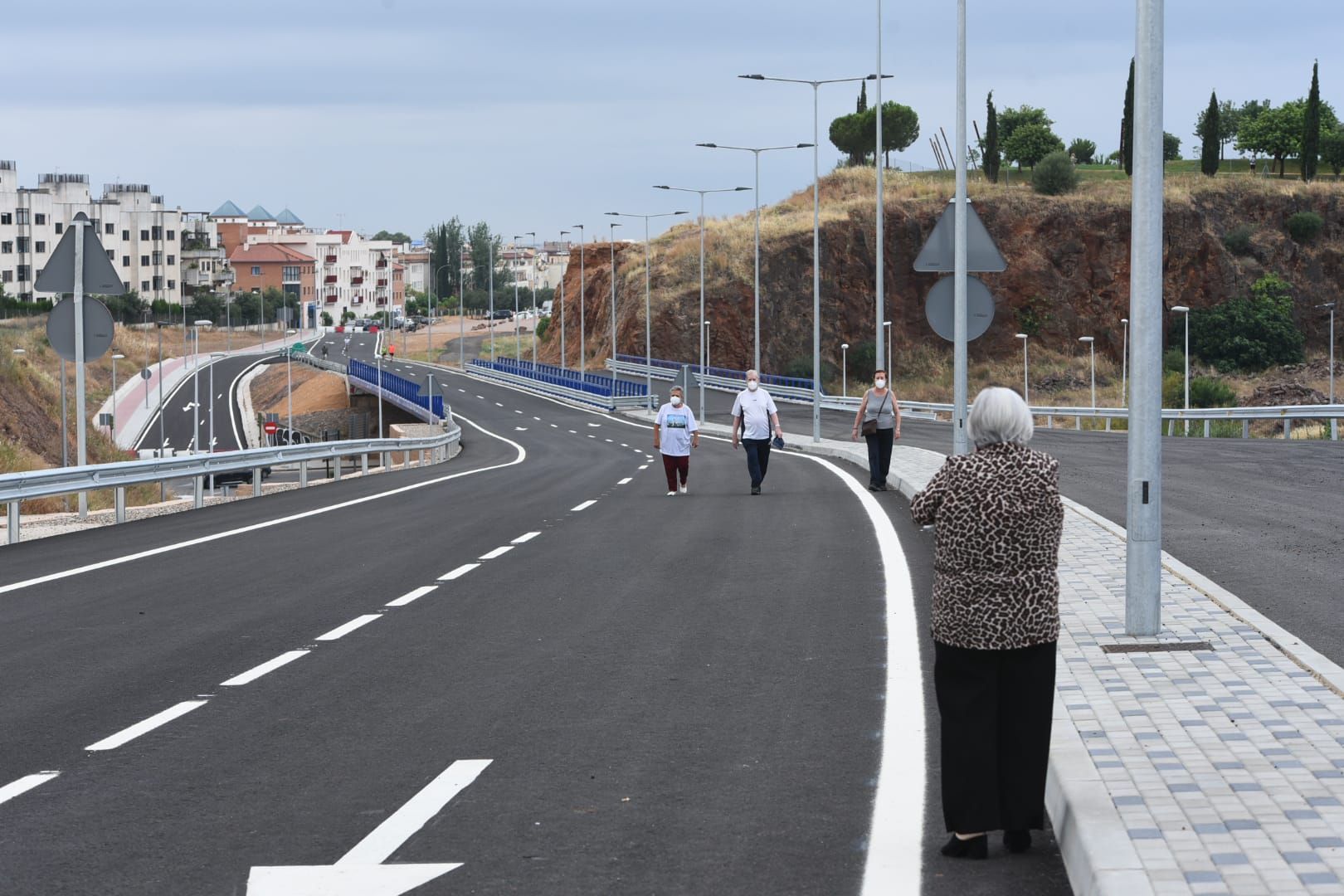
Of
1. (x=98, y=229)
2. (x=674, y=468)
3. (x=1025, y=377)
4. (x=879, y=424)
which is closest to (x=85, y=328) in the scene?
(x=674, y=468)

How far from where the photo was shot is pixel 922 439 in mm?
50031

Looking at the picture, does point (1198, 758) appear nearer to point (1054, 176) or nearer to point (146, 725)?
point (146, 725)

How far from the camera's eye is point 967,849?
5.79 meters

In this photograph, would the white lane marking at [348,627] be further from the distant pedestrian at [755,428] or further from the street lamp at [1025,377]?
the street lamp at [1025,377]

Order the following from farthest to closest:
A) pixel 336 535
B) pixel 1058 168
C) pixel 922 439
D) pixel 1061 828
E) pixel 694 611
Result: pixel 1058 168 → pixel 922 439 → pixel 336 535 → pixel 694 611 → pixel 1061 828

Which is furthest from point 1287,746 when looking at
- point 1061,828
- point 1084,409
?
point 1084,409

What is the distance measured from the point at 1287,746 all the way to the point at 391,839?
11.6ft

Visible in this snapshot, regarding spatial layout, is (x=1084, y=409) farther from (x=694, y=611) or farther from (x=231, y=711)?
(x=231, y=711)

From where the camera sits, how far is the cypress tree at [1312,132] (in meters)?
116

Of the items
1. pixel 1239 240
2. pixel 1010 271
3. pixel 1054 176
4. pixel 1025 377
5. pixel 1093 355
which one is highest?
pixel 1054 176

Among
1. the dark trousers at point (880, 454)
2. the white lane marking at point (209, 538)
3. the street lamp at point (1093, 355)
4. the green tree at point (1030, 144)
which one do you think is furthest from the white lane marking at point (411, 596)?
the green tree at point (1030, 144)

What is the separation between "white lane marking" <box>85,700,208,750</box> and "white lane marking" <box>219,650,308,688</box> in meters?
0.52

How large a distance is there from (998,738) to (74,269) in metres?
17.5

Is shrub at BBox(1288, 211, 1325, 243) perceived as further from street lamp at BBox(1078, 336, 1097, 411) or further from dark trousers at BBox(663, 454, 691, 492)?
dark trousers at BBox(663, 454, 691, 492)
